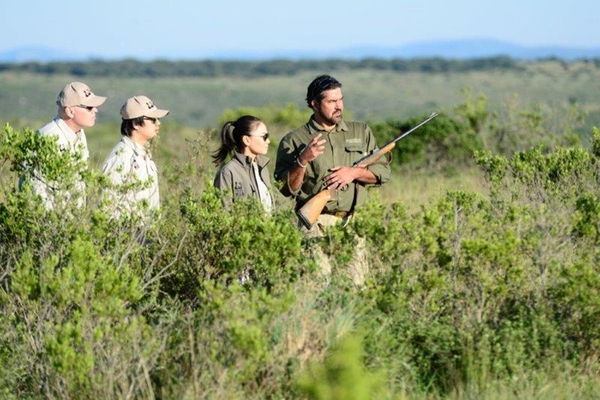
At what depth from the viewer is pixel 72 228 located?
6.77 metres

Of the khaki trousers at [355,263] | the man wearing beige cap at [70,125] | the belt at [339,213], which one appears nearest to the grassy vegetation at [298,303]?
the khaki trousers at [355,263]

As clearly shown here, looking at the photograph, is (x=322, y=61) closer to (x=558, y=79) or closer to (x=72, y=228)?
(x=558, y=79)

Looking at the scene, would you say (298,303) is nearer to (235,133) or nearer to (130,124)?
(235,133)

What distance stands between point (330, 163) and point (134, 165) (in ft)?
4.10

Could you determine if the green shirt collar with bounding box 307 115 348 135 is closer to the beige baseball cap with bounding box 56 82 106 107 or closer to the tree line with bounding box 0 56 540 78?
the beige baseball cap with bounding box 56 82 106 107

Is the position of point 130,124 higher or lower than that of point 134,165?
higher

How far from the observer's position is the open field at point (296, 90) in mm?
66562

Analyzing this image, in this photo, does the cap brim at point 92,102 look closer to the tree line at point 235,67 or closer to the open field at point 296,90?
the open field at point 296,90

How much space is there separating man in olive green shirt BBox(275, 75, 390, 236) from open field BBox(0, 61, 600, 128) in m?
51.2

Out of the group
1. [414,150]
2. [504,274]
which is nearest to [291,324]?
[504,274]

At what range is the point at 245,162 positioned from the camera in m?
7.48

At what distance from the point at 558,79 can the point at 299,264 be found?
72.3 m

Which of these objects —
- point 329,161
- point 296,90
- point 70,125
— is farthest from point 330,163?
point 296,90

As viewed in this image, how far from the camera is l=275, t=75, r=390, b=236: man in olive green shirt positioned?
746cm
